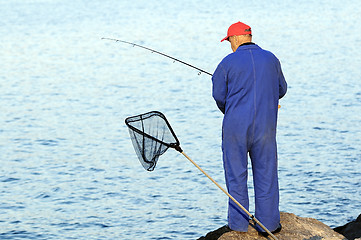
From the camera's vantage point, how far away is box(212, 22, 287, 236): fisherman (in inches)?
230

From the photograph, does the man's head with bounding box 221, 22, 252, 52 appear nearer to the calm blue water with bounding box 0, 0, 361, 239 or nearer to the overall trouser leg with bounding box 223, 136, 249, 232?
the overall trouser leg with bounding box 223, 136, 249, 232

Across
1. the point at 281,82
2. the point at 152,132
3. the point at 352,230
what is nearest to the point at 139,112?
the point at 352,230

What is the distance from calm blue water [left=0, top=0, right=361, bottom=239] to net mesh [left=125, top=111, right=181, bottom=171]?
4436mm

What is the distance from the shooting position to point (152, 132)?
6.09 m

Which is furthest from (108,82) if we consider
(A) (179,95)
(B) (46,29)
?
(B) (46,29)

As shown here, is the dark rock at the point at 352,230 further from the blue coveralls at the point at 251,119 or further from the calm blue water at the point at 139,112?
the blue coveralls at the point at 251,119

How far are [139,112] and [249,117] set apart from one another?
10.9 meters

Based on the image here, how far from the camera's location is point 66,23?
33.3 meters

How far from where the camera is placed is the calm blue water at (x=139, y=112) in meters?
11.2

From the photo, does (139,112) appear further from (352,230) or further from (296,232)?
(296,232)

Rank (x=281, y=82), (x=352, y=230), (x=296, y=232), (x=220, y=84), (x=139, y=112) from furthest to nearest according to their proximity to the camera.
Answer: (x=139, y=112), (x=352, y=230), (x=296, y=232), (x=281, y=82), (x=220, y=84)

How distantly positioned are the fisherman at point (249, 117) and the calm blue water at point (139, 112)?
446cm

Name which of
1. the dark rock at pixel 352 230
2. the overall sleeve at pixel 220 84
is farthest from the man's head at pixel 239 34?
the dark rock at pixel 352 230

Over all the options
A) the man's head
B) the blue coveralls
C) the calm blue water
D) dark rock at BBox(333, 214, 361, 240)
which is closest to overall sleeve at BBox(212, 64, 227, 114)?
the blue coveralls
